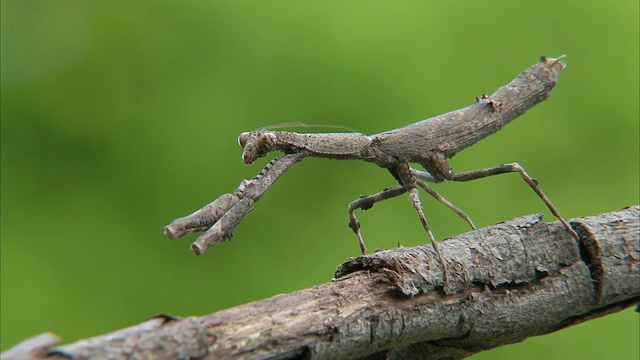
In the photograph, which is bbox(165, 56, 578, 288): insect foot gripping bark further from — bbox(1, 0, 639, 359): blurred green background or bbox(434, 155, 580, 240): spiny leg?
bbox(1, 0, 639, 359): blurred green background

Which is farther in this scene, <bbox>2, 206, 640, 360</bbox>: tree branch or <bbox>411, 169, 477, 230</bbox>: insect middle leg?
<bbox>411, 169, 477, 230</bbox>: insect middle leg

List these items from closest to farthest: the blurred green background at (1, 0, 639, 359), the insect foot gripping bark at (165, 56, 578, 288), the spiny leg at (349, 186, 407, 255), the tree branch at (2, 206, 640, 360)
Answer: the tree branch at (2, 206, 640, 360)
the insect foot gripping bark at (165, 56, 578, 288)
the spiny leg at (349, 186, 407, 255)
the blurred green background at (1, 0, 639, 359)

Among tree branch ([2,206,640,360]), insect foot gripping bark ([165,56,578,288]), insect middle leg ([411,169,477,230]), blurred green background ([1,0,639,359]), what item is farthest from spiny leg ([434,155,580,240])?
blurred green background ([1,0,639,359])

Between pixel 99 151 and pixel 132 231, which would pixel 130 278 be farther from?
pixel 99 151

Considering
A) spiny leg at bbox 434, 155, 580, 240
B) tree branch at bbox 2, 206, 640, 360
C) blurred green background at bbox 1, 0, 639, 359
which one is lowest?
tree branch at bbox 2, 206, 640, 360

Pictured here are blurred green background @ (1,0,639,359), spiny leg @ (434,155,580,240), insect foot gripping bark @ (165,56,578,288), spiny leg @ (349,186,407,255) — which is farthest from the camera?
blurred green background @ (1,0,639,359)

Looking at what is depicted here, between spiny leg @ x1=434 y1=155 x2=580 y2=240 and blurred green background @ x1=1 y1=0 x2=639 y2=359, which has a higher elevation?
blurred green background @ x1=1 y1=0 x2=639 y2=359

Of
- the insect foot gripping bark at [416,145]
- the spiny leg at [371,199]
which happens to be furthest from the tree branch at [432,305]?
the spiny leg at [371,199]

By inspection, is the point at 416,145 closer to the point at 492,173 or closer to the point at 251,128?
the point at 492,173
